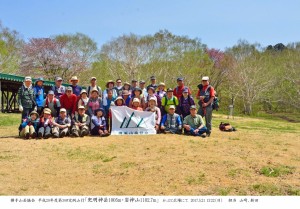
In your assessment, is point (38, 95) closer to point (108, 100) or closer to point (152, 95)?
point (108, 100)

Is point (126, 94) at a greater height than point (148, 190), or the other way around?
point (126, 94)

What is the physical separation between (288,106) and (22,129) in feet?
118

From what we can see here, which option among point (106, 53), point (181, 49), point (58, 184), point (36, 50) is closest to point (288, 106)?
point (181, 49)

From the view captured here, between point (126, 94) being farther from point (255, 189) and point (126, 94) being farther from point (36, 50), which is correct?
point (36, 50)

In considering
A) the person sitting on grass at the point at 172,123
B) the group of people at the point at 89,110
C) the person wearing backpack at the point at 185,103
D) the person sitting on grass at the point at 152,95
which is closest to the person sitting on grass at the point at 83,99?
the group of people at the point at 89,110

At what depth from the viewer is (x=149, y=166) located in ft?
20.8

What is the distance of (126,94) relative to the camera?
10672mm

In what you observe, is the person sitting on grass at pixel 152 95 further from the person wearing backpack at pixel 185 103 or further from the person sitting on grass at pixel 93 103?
the person sitting on grass at pixel 93 103

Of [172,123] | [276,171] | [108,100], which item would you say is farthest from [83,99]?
[276,171]

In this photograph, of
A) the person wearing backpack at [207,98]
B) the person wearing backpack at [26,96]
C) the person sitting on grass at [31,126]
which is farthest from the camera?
the person wearing backpack at [207,98]

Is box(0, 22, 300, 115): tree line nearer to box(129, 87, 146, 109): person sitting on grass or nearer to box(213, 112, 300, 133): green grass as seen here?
box(213, 112, 300, 133): green grass

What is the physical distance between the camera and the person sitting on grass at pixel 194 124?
9734mm

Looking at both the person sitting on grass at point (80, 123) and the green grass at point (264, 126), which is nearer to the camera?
the person sitting on grass at point (80, 123)
